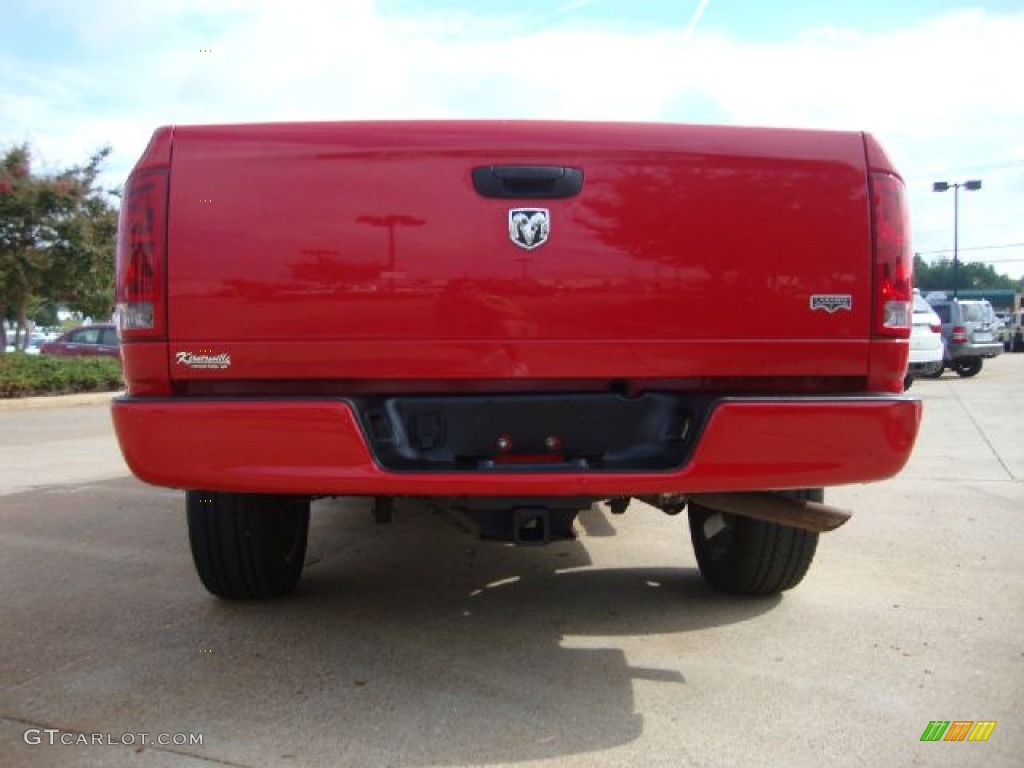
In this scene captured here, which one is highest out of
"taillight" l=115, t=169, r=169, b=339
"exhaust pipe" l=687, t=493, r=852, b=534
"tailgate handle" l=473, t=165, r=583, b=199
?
"tailgate handle" l=473, t=165, r=583, b=199

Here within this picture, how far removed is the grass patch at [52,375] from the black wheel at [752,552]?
1385 cm

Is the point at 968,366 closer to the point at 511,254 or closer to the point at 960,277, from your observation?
the point at 511,254

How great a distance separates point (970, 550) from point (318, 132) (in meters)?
4.02

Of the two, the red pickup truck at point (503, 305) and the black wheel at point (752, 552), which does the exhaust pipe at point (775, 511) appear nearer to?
the red pickup truck at point (503, 305)

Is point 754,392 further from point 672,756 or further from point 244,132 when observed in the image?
point 244,132

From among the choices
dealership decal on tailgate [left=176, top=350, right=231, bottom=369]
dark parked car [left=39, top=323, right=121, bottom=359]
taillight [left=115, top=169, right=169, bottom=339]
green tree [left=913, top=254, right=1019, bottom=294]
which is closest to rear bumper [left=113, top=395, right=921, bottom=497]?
dealership decal on tailgate [left=176, top=350, right=231, bottom=369]

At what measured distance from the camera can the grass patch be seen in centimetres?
1570

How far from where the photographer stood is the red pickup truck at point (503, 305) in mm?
2600

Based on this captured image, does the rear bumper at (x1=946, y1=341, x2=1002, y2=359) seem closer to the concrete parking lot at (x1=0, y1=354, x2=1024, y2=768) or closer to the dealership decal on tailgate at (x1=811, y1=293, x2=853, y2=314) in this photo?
the concrete parking lot at (x1=0, y1=354, x2=1024, y2=768)

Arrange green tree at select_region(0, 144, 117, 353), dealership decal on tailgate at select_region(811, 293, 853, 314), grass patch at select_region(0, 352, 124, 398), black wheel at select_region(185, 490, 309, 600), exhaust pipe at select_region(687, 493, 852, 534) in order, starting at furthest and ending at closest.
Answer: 1. green tree at select_region(0, 144, 117, 353)
2. grass patch at select_region(0, 352, 124, 398)
3. black wheel at select_region(185, 490, 309, 600)
4. exhaust pipe at select_region(687, 493, 852, 534)
5. dealership decal on tailgate at select_region(811, 293, 853, 314)

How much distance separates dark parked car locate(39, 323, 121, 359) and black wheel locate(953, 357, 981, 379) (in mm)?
18209

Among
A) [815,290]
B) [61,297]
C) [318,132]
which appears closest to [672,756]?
[815,290]

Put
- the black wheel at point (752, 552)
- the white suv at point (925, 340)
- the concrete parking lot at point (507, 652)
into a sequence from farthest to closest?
the white suv at point (925, 340), the black wheel at point (752, 552), the concrete parking lot at point (507, 652)

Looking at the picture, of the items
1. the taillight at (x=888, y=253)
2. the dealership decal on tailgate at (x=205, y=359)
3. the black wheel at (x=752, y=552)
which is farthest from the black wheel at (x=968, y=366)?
the dealership decal on tailgate at (x=205, y=359)
